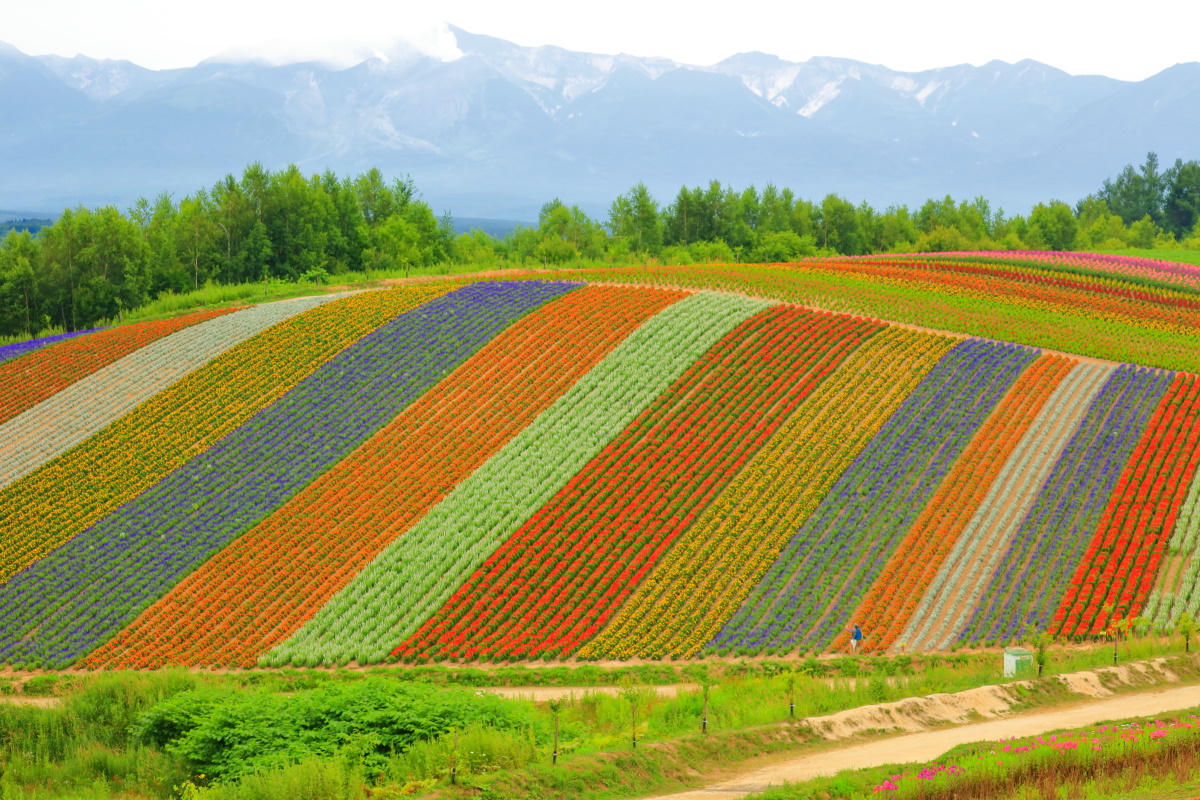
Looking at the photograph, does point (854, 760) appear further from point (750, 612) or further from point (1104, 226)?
point (1104, 226)

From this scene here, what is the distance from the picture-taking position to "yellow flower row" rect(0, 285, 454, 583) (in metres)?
33.5

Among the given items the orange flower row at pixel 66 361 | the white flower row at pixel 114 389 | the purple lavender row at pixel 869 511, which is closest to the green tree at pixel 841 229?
the purple lavender row at pixel 869 511

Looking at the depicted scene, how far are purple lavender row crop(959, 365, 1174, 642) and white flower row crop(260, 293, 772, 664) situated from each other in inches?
545

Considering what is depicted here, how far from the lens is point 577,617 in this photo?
27.6 metres

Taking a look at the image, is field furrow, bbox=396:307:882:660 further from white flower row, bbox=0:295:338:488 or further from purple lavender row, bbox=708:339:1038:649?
white flower row, bbox=0:295:338:488

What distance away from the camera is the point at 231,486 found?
34656 mm

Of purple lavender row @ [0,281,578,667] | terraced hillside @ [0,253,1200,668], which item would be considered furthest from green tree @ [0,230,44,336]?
purple lavender row @ [0,281,578,667]

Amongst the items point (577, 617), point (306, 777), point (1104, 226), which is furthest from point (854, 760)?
point (1104, 226)

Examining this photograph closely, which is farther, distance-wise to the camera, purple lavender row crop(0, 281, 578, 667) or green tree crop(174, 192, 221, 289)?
green tree crop(174, 192, 221, 289)

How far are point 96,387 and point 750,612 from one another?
30346mm

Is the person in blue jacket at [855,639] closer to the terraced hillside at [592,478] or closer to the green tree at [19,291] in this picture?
the terraced hillside at [592,478]

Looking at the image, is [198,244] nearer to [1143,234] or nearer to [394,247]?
[394,247]

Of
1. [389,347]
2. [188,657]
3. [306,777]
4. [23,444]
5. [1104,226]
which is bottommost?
[188,657]

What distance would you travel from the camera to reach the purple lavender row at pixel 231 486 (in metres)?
28.8
